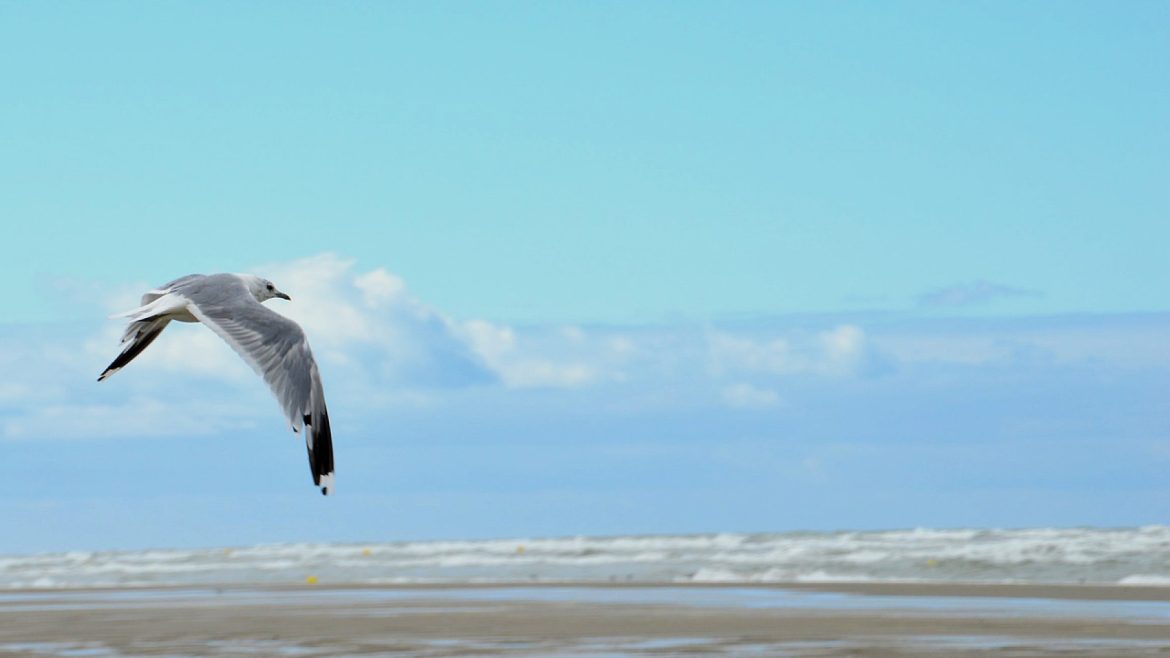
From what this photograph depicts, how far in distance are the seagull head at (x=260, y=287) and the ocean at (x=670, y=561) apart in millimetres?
10335

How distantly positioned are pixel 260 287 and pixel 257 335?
1407 mm

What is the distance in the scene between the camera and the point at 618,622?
1329 centimetres

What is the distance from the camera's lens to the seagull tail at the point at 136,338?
29.9 feet

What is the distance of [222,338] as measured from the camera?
27.2 feet

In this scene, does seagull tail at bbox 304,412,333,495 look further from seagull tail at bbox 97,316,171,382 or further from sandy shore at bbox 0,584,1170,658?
sandy shore at bbox 0,584,1170,658

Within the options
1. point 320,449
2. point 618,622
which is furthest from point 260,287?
point 618,622

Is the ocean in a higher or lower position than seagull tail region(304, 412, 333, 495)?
higher

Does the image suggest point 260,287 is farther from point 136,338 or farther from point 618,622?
point 618,622

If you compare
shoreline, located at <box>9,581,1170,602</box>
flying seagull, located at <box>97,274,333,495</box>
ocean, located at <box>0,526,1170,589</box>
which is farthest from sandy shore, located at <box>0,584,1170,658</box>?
flying seagull, located at <box>97,274,333,495</box>

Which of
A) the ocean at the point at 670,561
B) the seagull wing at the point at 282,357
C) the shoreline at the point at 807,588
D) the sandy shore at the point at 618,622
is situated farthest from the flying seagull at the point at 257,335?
the ocean at the point at 670,561

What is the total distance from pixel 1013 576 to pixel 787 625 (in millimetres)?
7346

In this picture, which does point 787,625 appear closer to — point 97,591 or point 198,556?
point 97,591

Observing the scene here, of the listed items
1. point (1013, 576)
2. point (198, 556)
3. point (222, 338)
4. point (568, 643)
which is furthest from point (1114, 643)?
point (198, 556)

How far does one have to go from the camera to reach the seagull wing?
7879 mm
